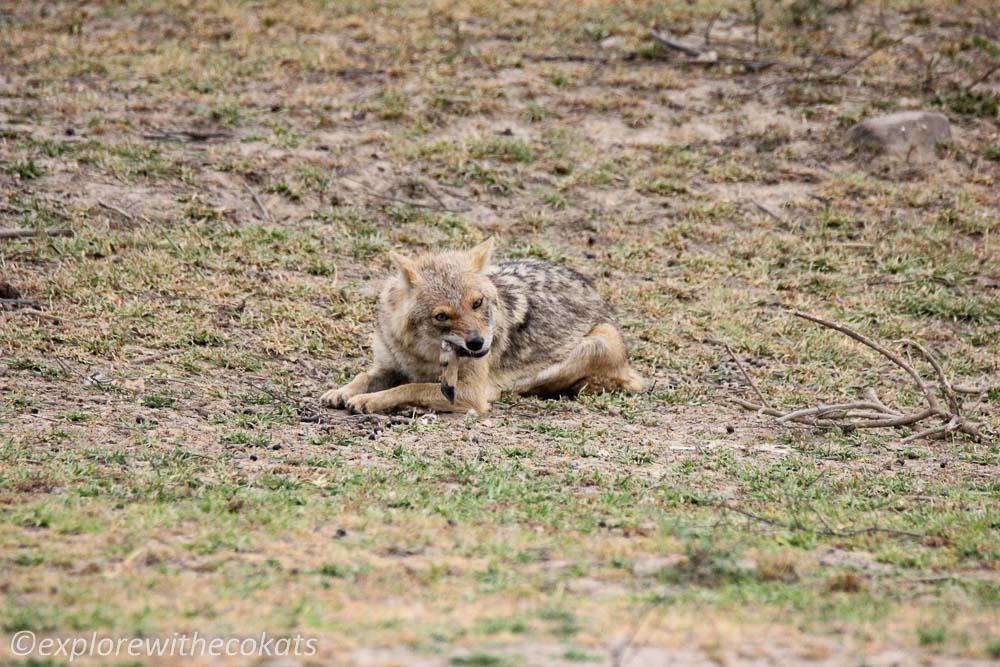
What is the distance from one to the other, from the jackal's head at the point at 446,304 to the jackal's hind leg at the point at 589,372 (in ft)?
2.72

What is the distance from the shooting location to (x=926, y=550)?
5.93m

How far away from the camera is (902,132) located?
49.0 feet

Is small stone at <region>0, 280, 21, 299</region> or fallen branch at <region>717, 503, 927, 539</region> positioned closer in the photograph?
fallen branch at <region>717, 503, 927, 539</region>

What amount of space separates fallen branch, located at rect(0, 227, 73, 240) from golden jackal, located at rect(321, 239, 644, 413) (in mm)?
4341

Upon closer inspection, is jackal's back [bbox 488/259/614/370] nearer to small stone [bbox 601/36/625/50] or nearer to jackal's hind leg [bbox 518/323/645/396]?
jackal's hind leg [bbox 518/323/645/396]

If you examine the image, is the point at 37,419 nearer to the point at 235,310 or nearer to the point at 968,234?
the point at 235,310

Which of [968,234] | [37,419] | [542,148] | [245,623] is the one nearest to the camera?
[245,623]

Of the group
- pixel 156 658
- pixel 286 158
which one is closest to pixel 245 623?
pixel 156 658

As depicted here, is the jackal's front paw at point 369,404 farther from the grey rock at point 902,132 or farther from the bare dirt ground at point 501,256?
the grey rock at point 902,132

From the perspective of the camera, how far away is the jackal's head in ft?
28.2

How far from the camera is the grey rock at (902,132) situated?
1492 cm

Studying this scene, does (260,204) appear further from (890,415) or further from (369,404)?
(890,415)

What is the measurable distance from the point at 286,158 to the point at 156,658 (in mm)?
10153

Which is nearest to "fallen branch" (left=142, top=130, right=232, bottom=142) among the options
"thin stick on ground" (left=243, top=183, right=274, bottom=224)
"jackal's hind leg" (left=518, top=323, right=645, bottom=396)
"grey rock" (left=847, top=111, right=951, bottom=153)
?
"thin stick on ground" (left=243, top=183, right=274, bottom=224)
